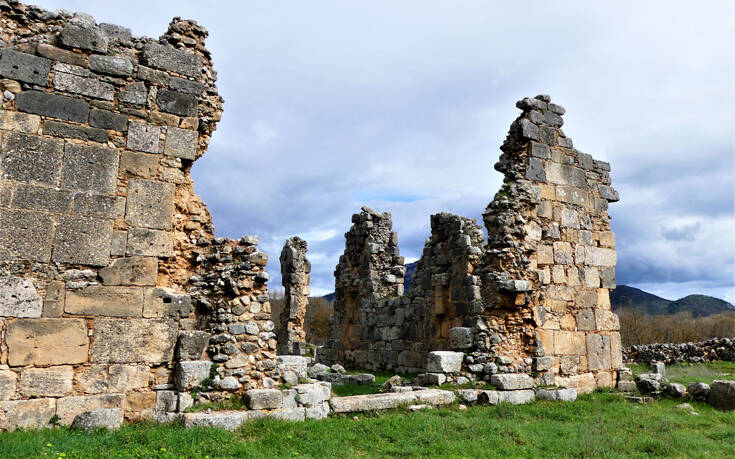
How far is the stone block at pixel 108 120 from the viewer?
7.88 metres

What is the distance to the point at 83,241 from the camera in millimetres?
7539

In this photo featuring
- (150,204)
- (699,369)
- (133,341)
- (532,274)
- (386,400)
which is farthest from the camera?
(699,369)

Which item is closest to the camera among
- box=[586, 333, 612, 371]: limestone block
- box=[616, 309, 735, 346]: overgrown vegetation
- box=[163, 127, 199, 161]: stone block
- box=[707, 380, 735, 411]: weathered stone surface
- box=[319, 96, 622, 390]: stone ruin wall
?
box=[163, 127, 199, 161]: stone block

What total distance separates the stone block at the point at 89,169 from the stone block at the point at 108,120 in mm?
345

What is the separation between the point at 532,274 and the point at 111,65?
8.57 m

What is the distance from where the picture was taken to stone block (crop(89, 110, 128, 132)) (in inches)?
310

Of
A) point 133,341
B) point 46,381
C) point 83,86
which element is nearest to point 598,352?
point 133,341

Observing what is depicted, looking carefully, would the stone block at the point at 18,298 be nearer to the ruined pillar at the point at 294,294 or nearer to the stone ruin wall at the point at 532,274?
the stone ruin wall at the point at 532,274

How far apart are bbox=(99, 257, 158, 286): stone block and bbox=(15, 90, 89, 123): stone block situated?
82.0 inches

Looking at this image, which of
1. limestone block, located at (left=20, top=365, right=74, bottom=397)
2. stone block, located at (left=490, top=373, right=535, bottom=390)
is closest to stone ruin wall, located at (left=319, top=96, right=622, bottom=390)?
stone block, located at (left=490, top=373, right=535, bottom=390)

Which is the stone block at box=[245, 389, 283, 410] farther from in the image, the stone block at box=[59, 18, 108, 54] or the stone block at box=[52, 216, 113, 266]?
the stone block at box=[59, 18, 108, 54]

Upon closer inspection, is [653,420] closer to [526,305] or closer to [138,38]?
[526,305]

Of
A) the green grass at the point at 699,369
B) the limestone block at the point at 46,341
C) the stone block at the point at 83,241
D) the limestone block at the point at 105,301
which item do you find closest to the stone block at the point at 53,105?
the stone block at the point at 83,241

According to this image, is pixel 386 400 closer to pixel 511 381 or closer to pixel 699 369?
pixel 511 381
